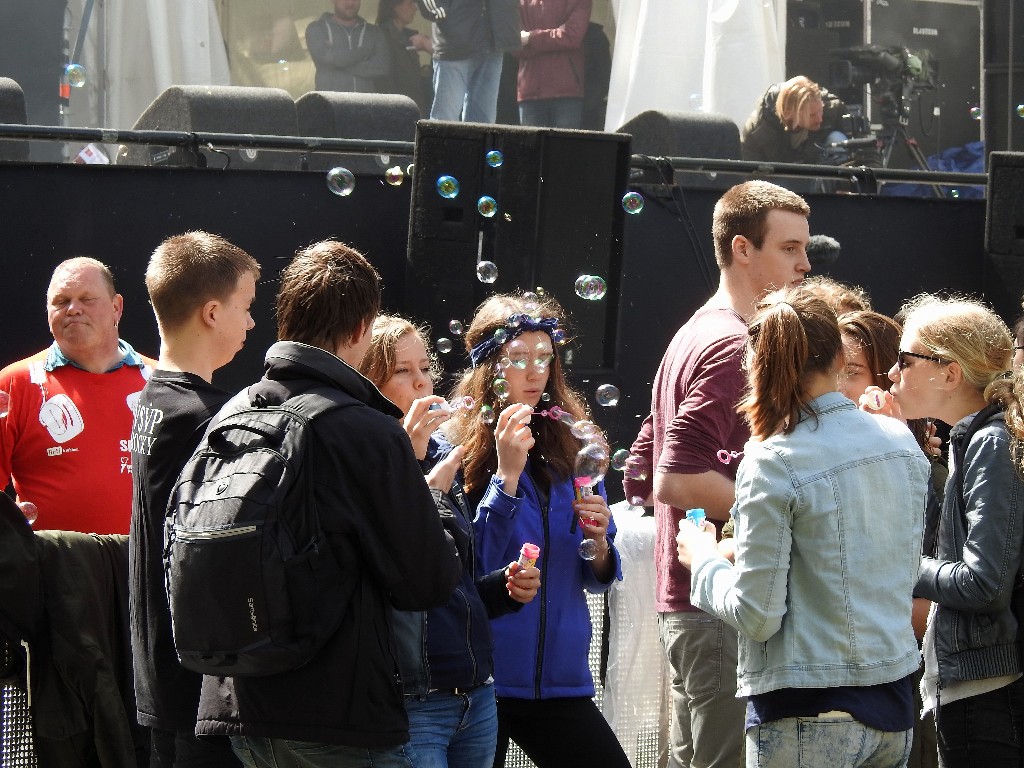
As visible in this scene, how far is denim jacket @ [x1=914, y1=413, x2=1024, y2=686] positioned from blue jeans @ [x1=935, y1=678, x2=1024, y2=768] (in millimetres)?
56

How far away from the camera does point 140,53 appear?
7.34m

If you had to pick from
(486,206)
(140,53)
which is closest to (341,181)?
(486,206)

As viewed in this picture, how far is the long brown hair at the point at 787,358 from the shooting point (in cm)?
250

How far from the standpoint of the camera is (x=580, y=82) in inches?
316

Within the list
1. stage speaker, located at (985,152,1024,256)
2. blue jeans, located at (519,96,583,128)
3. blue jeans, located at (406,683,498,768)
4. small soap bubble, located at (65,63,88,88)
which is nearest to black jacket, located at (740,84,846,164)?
blue jeans, located at (519,96,583,128)

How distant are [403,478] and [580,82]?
617 cm

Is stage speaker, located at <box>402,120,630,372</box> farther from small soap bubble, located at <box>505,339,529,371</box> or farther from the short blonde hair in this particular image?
the short blonde hair

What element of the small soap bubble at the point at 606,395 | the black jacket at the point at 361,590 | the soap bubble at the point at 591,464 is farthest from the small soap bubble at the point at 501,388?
the black jacket at the point at 361,590

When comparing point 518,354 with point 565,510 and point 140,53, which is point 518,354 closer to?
point 565,510

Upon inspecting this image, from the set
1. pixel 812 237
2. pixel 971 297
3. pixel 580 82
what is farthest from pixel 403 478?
pixel 580 82

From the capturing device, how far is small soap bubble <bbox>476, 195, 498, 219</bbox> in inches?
199

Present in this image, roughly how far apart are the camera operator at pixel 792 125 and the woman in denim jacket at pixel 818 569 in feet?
15.5

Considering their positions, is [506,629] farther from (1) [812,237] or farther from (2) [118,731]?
(1) [812,237]

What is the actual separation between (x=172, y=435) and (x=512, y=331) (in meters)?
0.95
